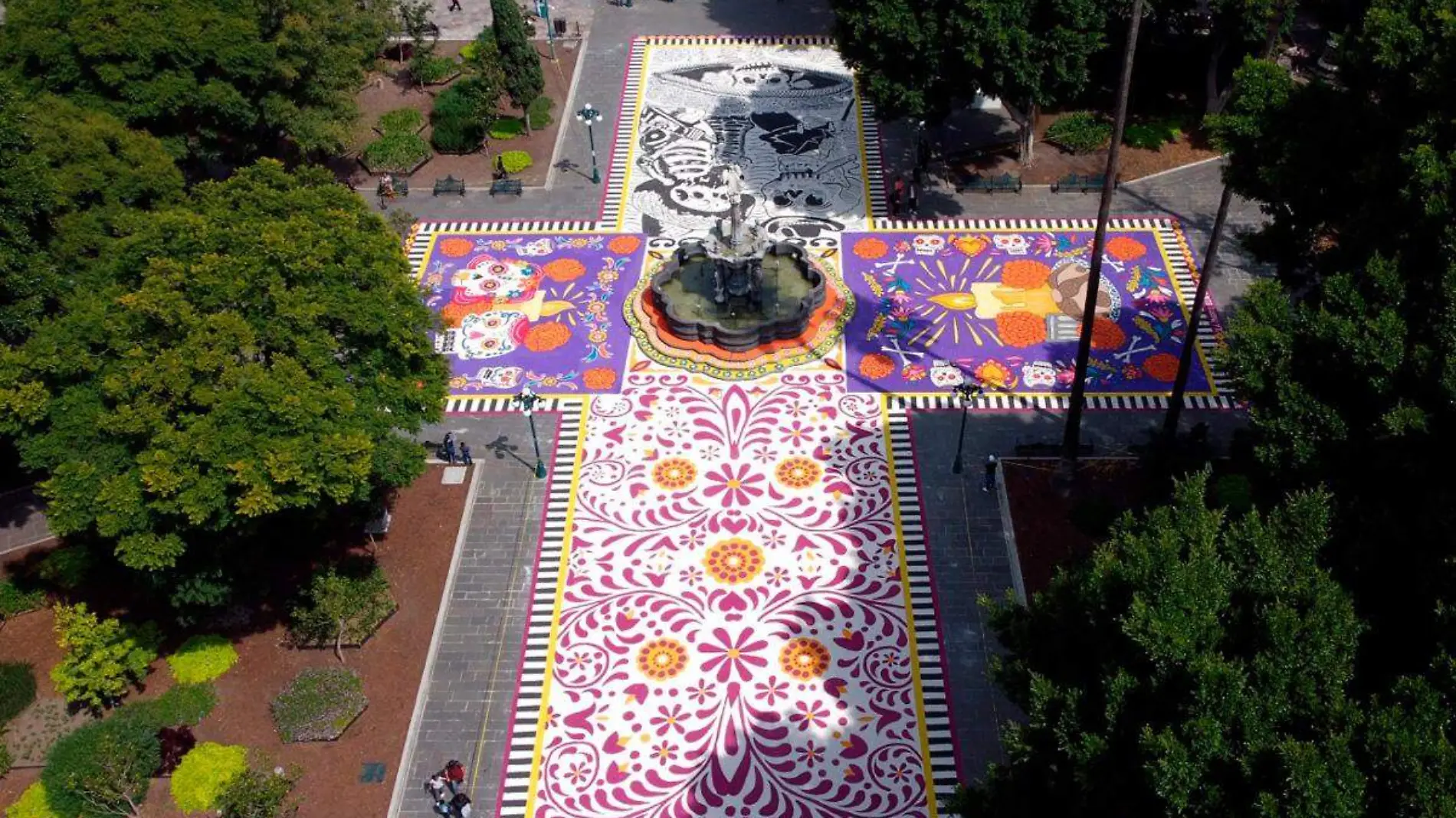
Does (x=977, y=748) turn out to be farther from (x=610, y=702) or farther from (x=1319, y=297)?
(x=1319, y=297)

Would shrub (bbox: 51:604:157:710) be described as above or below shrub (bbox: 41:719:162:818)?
above

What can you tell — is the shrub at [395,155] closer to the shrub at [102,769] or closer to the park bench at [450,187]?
the park bench at [450,187]

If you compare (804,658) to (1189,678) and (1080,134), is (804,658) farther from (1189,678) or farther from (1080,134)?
(1080,134)

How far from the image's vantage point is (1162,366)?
38.2 metres

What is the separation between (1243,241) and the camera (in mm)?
29047

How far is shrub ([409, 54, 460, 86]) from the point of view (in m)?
53.0

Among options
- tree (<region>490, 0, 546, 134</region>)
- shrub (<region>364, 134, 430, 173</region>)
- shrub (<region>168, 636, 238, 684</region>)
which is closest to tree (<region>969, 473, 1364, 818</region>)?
shrub (<region>168, 636, 238, 684</region>)

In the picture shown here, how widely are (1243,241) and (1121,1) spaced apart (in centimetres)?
1506

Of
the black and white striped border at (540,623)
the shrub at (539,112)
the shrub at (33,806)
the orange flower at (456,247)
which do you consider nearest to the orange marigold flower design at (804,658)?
the black and white striped border at (540,623)

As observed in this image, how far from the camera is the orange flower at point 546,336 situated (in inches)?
1566

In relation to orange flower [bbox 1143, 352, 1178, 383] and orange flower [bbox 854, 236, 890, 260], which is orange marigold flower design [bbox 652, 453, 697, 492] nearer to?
orange flower [bbox 854, 236, 890, 260]

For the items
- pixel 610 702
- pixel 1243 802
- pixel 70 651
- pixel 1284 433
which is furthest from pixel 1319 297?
pixel 70 651

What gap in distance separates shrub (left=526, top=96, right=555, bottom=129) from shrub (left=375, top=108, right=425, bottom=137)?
462 cm

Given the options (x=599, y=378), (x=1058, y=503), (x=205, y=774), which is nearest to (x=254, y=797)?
(x=205, y=774)
